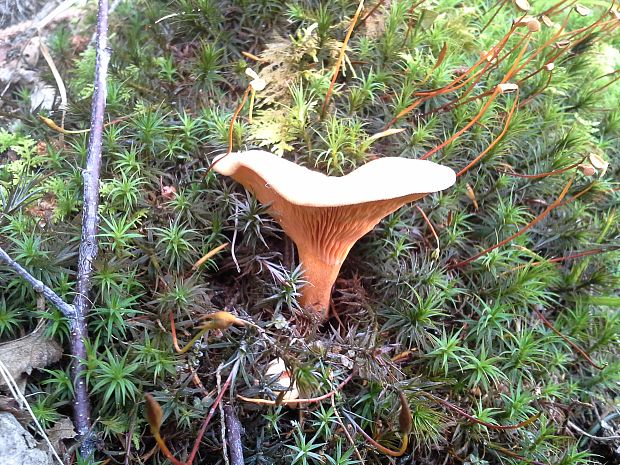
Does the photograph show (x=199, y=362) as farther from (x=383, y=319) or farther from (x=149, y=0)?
(x=149, y=0)

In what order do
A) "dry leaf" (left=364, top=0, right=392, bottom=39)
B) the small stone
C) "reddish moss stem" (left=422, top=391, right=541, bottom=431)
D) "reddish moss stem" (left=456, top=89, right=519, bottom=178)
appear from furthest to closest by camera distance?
"dry leaf" (left=364, top=0, right=392, bottom=39)
"reddish moss stem" (left=456, top=89, right=519, bottom=178)
"reddish moss stem" (left=422, top=391, right=541, bottom=431)
the small stone

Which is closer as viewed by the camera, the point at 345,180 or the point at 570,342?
the point at 345,180

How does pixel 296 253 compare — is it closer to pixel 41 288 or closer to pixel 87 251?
pixel 87 251

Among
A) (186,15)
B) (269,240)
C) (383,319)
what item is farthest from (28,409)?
(186,15)

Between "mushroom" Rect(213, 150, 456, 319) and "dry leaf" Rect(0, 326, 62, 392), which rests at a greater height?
"mushroom" Rect(213, 150, 456, 319)

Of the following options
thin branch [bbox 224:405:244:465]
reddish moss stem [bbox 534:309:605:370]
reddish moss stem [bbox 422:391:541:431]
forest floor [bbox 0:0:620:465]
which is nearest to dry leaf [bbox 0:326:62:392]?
forest floor [bbox 0:0:620:465]

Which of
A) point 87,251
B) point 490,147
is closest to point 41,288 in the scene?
point 87,251

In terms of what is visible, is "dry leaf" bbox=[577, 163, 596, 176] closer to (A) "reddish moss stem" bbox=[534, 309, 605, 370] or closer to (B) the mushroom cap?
(A) "reddish moss stem" bbox=[534, 309, 605, 370]
